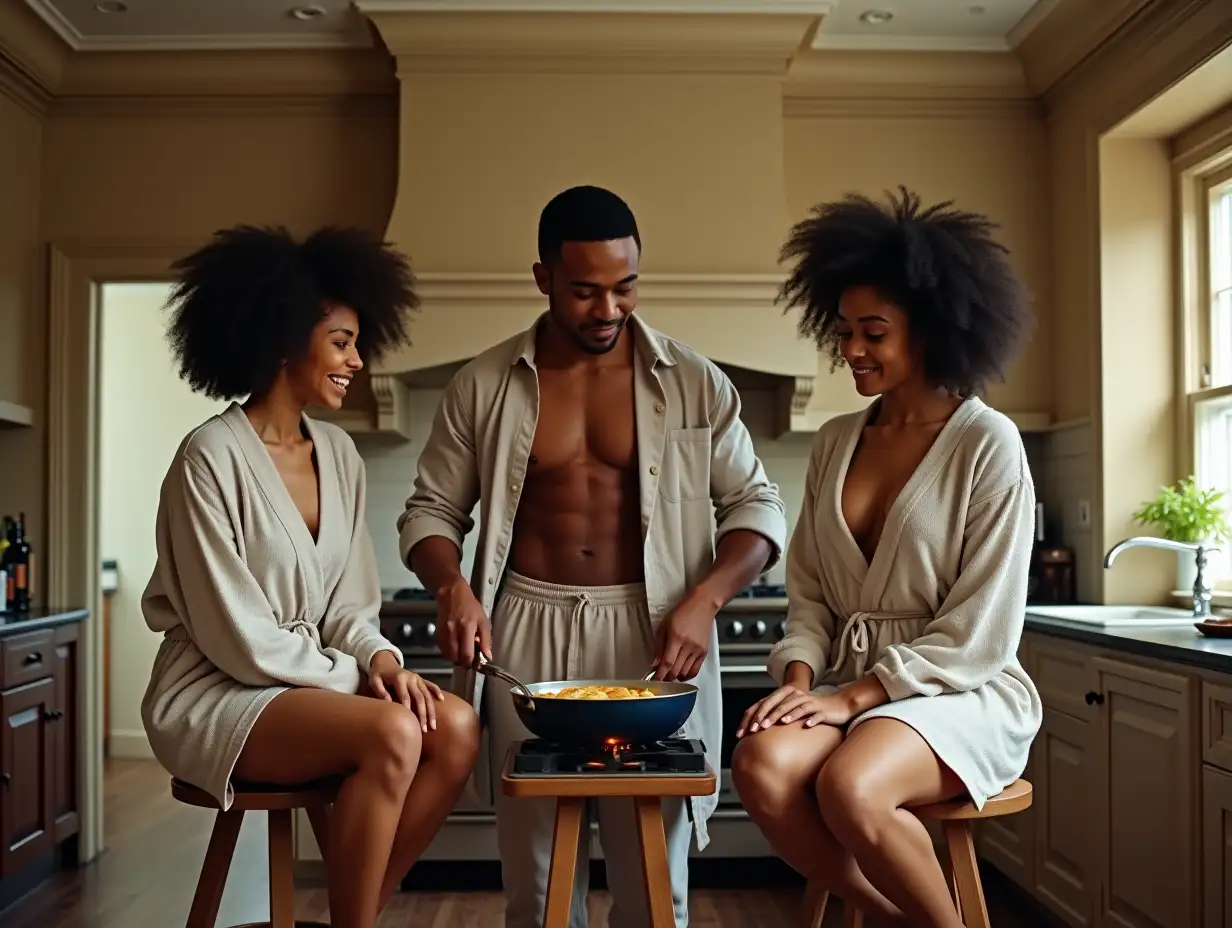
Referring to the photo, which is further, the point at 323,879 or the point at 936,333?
the point at 323,879

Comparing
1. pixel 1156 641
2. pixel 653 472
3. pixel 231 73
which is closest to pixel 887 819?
pixel 653 472

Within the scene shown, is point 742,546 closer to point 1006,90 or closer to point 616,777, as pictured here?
point 616,777

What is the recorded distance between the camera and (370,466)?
4.73 meters

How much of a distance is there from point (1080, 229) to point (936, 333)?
2.30 meters

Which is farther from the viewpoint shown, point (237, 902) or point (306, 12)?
point (306, 12)

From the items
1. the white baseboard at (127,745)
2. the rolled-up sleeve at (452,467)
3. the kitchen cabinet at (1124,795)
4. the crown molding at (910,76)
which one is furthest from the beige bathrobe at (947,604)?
the white baseboard at (127,745)

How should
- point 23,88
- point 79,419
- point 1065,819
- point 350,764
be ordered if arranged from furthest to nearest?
point 79,419
point 23,88
point 1065,819
point 350,764

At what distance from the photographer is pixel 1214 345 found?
3949 mm

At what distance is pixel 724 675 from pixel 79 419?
238cm

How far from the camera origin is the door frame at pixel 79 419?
4.58 metres

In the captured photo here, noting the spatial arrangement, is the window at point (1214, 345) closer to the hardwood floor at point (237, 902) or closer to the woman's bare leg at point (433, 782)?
the hardwood floor at point (237, 902)

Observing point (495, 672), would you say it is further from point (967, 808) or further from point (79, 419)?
point (79, 419)

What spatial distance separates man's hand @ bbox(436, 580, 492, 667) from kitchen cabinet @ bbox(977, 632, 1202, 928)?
4.95 ft

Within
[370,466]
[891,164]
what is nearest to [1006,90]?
[891,164]
